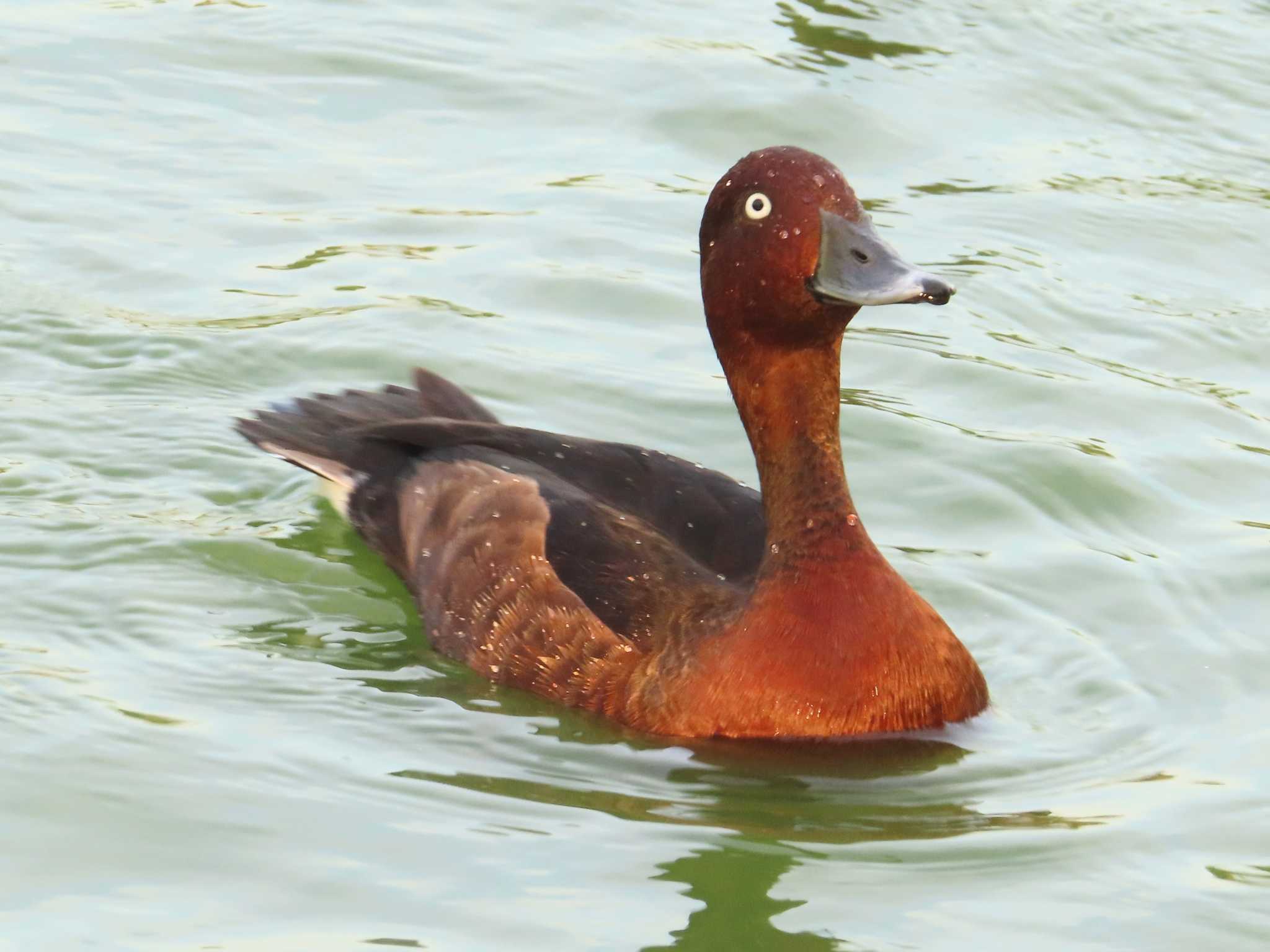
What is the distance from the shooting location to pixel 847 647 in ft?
21.6

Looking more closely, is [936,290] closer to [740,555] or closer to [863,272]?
[863,272]

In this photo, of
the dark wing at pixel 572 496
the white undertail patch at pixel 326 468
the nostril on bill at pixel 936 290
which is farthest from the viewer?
the white undertail patch at pixel 326 468

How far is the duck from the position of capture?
258 inches

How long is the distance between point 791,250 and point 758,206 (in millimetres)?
195

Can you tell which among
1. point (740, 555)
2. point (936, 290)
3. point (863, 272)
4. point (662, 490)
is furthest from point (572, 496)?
point (936, 290)

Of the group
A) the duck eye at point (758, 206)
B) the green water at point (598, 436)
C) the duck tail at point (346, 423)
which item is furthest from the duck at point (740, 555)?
the duck tail at point (346, 423)

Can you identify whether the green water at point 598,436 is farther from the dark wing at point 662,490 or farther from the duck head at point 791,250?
the duck head at point 791,250

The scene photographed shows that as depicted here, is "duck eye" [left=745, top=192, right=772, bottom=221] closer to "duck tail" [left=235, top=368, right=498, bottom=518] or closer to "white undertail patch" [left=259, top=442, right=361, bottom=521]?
"duck tail" [left=235, top=368, right=498, bottom=518]

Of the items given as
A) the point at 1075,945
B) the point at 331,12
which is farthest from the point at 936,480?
the point at 331,12

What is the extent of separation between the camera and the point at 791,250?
645 cm

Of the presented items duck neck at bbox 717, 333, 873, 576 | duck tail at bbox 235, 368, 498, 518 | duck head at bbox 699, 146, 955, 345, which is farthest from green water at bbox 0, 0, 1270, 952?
duck head at bbox 699, 146, 955, 345

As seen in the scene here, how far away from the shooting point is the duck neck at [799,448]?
22.1ft

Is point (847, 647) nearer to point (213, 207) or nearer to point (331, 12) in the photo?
point (213, 207)

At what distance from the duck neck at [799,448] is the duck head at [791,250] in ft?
0.29
